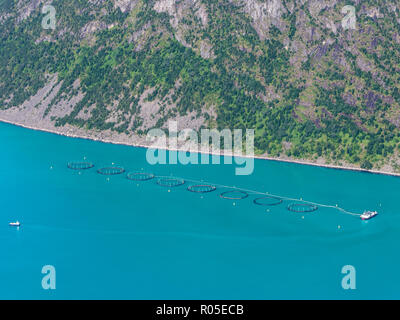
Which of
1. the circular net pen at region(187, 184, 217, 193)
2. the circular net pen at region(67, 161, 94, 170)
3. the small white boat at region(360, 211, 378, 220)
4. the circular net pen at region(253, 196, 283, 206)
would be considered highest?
the circular net pen at region(67, 161, 94, 170)

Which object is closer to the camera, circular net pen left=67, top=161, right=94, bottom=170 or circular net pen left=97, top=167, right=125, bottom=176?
circular net pen left=97, top=167, right=125, bottom=176

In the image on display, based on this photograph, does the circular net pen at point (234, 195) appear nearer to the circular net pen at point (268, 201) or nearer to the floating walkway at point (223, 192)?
the floating walkway at point (223, 192)

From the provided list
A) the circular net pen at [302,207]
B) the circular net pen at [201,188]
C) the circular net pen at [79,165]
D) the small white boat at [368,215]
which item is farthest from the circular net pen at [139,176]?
the small white boat at [368,215]

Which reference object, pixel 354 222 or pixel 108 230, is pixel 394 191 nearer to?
pixel 354 222

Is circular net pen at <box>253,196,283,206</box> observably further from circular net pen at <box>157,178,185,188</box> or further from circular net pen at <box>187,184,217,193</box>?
circular net pen at <box>157,178,185,188</box>

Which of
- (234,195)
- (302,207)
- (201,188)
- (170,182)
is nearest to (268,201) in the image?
(302,207)

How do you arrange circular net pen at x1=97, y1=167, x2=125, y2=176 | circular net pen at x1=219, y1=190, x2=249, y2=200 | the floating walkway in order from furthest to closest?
circular net pen at x1=97, y1=167, x2=125, y2=176 → circular net pen at x1=219, y1=190, x2=249, y2=200 → the floating walkway

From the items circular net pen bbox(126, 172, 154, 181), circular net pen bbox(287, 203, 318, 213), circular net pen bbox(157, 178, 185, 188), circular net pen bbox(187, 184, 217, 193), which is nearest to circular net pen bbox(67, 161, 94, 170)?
circular net pen bbox(126, 172, 154, 181)

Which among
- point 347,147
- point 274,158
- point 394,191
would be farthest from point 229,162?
point 394,191
